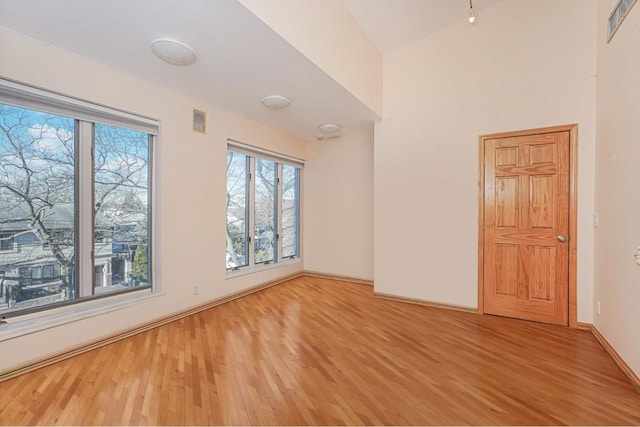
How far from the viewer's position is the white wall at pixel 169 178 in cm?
229

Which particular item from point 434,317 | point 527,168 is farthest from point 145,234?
point 527,168

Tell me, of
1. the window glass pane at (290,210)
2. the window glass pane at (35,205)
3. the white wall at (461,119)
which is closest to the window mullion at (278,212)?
the window glass pane at (290,210)

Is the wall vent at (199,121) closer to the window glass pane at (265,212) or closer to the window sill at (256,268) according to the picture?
the window glass pane at (265,212)

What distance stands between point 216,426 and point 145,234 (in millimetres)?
2357

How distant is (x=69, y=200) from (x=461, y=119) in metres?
4.48

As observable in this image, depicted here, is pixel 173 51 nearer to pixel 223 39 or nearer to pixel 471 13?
pixel 223 39

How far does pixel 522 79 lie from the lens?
3363 millimetres

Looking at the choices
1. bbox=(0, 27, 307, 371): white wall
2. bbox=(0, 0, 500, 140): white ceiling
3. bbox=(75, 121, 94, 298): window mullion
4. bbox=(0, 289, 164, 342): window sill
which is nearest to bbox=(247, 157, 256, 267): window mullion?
bbox=(0, 27, 307, 371): white wall

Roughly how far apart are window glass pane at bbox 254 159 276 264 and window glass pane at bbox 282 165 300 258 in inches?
10.9

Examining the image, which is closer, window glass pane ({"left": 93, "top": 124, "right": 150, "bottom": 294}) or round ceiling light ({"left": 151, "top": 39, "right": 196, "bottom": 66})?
round ceiling light ({"left": 151, "top": 39, "right": 196, "bottom": 66})

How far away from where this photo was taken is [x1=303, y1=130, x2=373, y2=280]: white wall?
5.11 metres

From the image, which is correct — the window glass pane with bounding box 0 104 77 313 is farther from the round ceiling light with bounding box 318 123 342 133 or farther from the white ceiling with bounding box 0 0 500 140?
the round ceiling light with bounding box 318 123 342 133

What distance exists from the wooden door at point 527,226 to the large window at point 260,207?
3347 millimetres

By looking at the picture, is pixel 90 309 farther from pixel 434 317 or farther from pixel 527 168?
pixel 527 168
